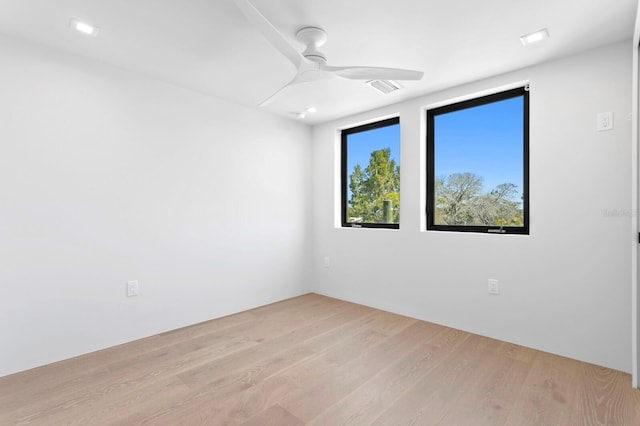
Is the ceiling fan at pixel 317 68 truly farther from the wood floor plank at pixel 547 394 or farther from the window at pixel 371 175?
the wood floor plank at pixel 547 394

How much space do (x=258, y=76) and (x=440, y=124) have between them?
1.81 m

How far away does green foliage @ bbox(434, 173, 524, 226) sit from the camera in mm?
2782

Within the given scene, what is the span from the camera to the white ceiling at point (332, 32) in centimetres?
183

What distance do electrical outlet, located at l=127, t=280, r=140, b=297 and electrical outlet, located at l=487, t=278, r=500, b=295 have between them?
2964 mm

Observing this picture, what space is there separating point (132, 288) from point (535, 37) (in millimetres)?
3508

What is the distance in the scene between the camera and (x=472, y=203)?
3008mm

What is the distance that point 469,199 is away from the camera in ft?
9.94

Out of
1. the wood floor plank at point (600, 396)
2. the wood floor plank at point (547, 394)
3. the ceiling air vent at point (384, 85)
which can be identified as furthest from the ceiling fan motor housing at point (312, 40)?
the wood floor plank at point (600, 396)

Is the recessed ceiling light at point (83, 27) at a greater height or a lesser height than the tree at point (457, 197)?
greater

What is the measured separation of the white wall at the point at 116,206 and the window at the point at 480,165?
1.85m

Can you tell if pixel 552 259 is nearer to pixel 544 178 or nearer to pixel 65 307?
pixel 544 178

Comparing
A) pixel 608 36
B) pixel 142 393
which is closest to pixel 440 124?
pixel 608 36

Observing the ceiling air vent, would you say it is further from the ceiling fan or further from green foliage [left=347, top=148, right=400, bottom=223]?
green foliage [left=347, top=148, right=400, bottom=223]

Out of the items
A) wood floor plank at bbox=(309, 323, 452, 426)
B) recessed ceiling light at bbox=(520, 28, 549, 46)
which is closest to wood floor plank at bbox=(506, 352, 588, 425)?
wood floor plank at bbox=(309, 323, 452, 426)
